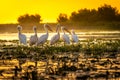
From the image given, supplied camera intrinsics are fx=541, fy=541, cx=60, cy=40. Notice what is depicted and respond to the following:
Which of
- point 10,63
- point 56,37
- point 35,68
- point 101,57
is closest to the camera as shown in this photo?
point 35,68

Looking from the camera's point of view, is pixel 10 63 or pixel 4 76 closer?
pixel 4 76

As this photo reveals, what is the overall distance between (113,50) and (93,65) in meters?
5.74

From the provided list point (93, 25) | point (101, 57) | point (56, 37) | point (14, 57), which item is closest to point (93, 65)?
point (101, 57)

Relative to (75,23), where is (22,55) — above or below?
below

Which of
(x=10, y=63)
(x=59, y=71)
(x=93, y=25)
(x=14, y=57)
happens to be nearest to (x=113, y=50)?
(x=14, y=57)

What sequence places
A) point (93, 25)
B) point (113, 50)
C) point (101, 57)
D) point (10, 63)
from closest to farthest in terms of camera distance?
point (10, 63) < point (101, 57) < point (113, 50) < point (93, 25)

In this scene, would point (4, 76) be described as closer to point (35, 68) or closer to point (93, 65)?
point (35, 68)

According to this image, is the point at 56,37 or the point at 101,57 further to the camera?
the point at 56,37

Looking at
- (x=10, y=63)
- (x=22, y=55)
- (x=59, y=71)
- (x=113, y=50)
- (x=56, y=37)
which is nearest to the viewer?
(x=59, y=71)

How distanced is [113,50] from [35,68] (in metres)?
6.80

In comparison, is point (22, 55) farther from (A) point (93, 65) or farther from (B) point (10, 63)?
(A) point (93, 65)

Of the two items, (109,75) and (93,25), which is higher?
(93,25)

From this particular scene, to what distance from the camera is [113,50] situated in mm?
19469

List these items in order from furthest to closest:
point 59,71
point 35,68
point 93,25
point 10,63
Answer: point 93,25, point 10,63, point 35,68, point 59,71
